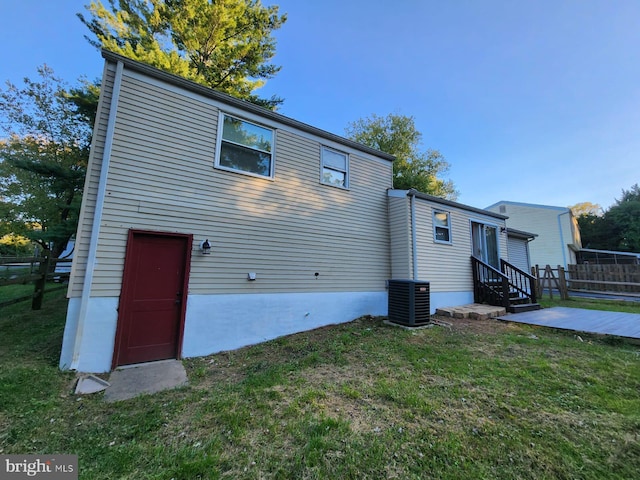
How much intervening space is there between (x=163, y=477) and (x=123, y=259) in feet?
12.0

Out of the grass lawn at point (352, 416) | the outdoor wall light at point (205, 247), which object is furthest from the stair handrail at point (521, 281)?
the outdoor wall light at point (205, 247)

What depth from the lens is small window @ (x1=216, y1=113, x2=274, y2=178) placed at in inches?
231

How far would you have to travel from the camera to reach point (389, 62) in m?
10.6

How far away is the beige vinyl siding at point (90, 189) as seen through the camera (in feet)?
13.8

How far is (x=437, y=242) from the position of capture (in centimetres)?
868

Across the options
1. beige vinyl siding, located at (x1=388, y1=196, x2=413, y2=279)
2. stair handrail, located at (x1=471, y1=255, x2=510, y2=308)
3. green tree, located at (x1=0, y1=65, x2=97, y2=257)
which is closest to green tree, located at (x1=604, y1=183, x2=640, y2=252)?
stair handrail, located at (x1=471, y1=255, x2=510, y2=308)

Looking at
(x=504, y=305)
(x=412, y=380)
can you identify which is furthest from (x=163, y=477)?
(x=504, y=305)

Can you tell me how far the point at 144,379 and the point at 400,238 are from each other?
7004 millimetres

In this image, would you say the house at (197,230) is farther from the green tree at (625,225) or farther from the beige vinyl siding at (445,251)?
the green tree at (625,225)

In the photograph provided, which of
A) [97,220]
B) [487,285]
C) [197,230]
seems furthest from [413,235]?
[97,220]

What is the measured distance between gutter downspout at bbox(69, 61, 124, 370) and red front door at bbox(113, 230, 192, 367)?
45cm

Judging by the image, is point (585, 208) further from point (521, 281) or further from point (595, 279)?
point (521, 281)

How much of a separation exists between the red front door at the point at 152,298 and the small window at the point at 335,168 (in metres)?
4.13

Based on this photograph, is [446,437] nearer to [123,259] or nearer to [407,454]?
[407,454]
